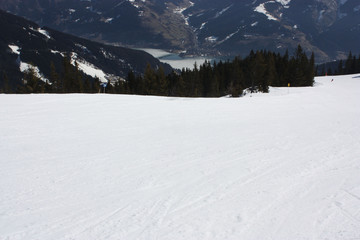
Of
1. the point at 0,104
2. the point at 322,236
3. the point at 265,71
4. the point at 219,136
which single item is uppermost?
the point at 265,71

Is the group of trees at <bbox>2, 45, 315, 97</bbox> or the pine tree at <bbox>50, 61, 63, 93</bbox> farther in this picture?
the pine tree at <bbox>50, 61, 63, 93</bbox>

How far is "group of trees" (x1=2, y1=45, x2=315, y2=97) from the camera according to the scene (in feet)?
187

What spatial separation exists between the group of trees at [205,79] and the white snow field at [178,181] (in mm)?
48094

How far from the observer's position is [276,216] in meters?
4.52

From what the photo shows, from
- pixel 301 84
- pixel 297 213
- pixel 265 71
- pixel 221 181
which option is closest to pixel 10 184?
pixel 221 181

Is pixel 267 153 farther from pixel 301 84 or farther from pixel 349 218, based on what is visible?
pixel 301 84

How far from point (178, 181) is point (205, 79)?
69816mm

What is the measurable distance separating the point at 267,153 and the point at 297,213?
11.2 feet

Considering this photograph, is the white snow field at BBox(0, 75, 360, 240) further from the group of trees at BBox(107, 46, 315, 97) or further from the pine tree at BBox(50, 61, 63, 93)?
the pine tree at BBox(50, 61, 63, 93)

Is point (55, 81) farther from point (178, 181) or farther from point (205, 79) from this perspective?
point (178, 181)

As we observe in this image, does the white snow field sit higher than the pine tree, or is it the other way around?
the pine tree

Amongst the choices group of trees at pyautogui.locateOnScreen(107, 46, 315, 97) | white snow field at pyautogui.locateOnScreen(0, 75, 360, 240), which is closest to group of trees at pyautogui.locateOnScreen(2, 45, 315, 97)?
group of trees at pyautogui.locateOnScreen(107, 46, 315, 97)

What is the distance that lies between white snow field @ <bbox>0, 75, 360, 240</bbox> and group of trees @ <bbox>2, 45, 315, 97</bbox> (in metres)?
48.1

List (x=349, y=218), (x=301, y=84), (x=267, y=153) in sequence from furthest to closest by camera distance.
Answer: (x=301, y=84)
(x=267, y=153)
(x=349, y=218)
